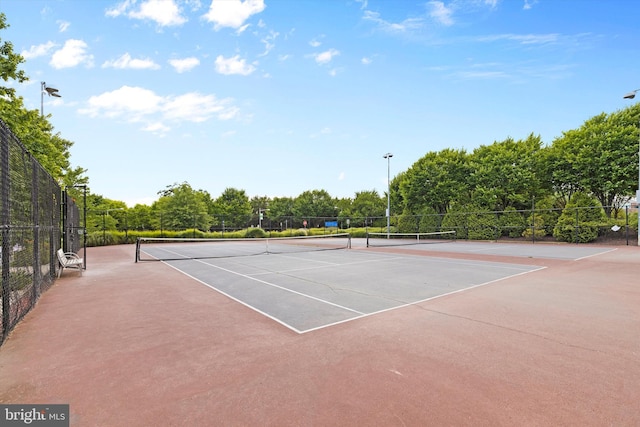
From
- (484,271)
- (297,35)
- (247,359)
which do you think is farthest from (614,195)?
(247,359)

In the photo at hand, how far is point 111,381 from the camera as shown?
3008mm

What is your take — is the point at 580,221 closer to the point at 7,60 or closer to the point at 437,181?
the point at 437,181

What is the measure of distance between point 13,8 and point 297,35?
1053 centimetres

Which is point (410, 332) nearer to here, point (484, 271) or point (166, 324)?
point (166, 324)

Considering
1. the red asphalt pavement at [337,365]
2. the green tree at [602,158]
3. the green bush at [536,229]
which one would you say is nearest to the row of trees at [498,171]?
the green tree at [602,158]

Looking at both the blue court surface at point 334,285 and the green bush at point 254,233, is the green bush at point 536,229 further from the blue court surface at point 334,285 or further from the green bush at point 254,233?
the green bush at point 254,233

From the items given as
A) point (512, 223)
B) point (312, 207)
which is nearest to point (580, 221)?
point (512, 223)

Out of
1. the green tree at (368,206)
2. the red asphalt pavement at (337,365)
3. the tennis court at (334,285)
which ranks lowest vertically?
the tennis court at (334,285)

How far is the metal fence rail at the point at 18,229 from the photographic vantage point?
437 centimetres

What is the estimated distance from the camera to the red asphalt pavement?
2510mm

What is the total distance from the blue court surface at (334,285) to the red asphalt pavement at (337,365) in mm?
449

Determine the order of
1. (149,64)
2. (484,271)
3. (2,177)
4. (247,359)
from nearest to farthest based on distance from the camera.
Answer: (247,359), (2,177), (484,271), (149,64)

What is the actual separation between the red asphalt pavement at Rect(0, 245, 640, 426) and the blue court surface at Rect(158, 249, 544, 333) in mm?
449

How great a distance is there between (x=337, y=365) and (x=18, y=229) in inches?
217
